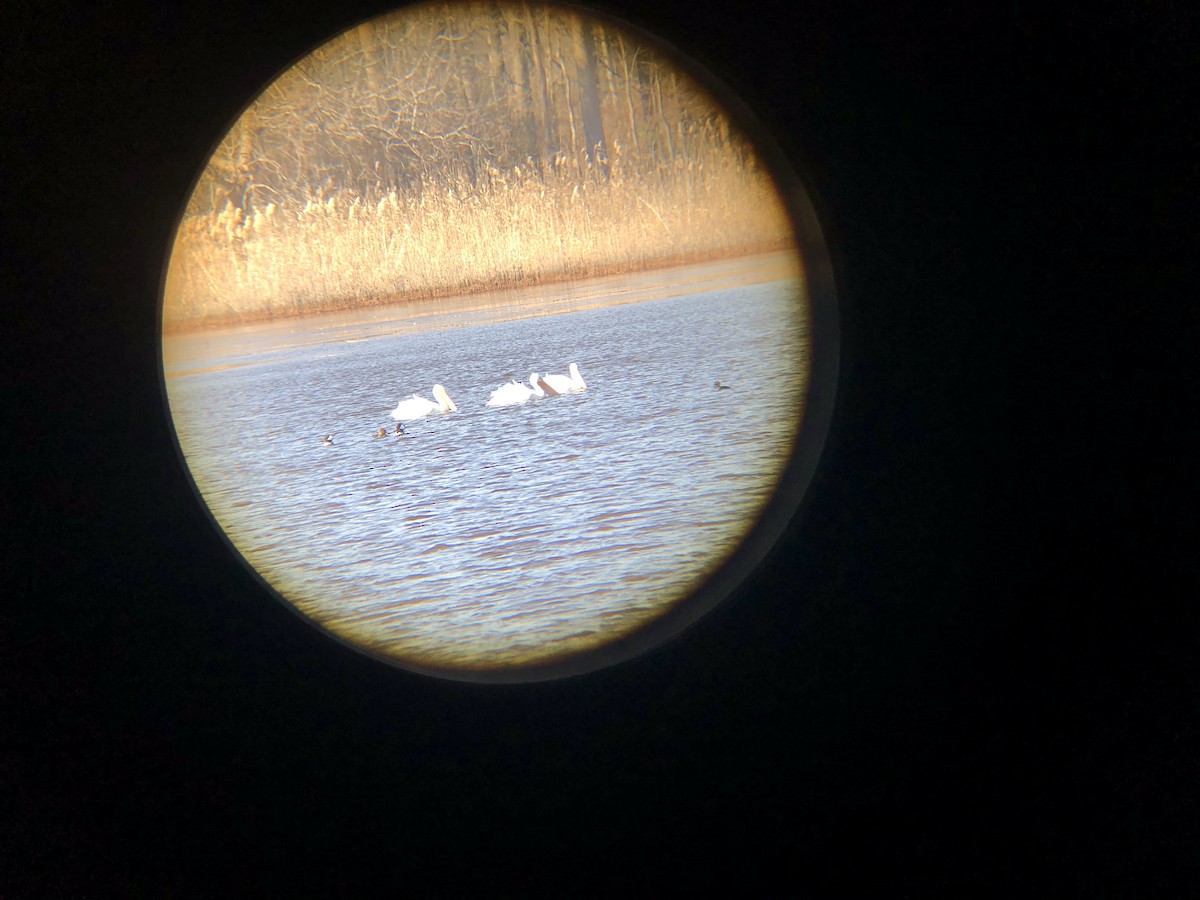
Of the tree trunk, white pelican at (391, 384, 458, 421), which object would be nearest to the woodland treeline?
the tree trunk

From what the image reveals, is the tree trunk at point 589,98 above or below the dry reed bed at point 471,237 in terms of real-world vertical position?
above

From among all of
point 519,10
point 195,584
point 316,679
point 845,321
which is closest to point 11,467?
point 195,584

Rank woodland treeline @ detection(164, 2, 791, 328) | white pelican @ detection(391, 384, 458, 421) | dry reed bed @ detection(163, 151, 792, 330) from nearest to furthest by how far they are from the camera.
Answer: woodland treeline @ detection(164, 2, 791, 328) < dry reed bed @ detection(163, 151, 792, 330) < white pelican @ detection(391, 384, 458, 421)

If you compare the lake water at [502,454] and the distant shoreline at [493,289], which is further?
the distant shoreline at [493,289]

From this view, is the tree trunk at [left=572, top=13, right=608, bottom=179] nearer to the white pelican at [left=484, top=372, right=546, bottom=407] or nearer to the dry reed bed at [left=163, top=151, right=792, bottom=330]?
the dry reed bed at [left=163, top=151, right=792, bottom=330]

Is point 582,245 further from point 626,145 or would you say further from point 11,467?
point 11,467

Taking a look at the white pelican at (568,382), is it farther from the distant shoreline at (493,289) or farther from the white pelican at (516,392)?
the distant shoreline at (493,289)

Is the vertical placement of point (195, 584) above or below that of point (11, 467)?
below

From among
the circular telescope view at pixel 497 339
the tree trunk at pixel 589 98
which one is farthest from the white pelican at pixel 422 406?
the tree trunk at pixel 589 98
